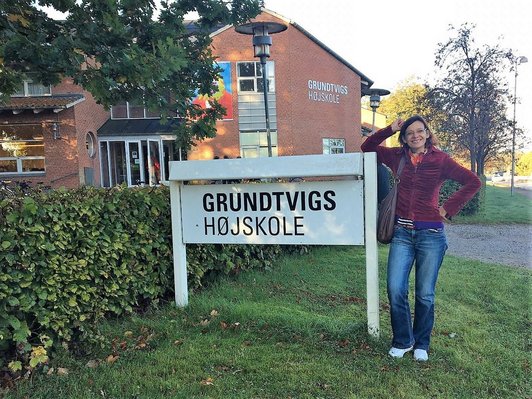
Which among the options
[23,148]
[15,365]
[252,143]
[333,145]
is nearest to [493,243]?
[15,365]

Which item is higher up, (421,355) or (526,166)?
(421,355)

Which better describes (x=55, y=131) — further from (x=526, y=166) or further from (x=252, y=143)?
(x=526, y=166)

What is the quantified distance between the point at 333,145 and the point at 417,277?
77.2 feet

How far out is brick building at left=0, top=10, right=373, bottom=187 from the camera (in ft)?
65.8

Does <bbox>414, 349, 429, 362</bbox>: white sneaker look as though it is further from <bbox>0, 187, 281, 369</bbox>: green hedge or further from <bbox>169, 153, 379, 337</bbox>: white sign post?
<bbox>0, 187, 281, 369</bbox>: green hedge

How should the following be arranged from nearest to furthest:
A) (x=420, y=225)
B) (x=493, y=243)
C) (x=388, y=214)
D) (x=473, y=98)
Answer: (x=420, y=225) < (x=388, y=214) < (x=493, y=243) < (x=473, y=98)

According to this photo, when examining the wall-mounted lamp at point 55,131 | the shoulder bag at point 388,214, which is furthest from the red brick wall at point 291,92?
the shoulder bag at point 388,214

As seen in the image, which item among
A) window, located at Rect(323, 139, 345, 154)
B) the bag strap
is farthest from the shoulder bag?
window, located at Rect(323, 139, 345, 154)

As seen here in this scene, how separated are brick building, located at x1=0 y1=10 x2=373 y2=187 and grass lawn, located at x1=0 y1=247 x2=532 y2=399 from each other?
56.2 feet

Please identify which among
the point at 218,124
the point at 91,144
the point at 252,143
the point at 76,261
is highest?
the point at 218,124

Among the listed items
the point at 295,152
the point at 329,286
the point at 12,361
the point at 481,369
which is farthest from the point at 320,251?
the point at 295,152

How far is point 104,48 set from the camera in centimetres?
454

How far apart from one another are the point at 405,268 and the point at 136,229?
7.59 ft

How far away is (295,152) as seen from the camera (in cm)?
2355
